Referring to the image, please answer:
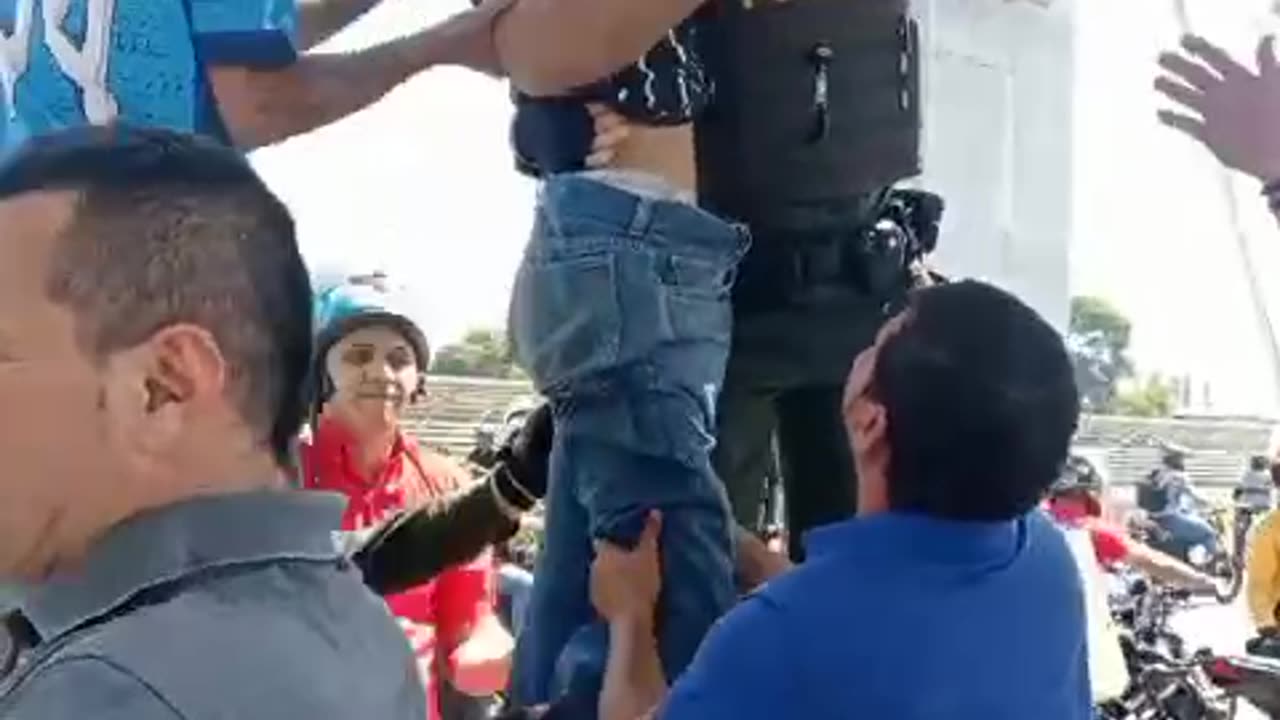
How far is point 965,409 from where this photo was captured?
5.84ft

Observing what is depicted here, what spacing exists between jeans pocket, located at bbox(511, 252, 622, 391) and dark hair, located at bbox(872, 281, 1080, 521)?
0.22 m

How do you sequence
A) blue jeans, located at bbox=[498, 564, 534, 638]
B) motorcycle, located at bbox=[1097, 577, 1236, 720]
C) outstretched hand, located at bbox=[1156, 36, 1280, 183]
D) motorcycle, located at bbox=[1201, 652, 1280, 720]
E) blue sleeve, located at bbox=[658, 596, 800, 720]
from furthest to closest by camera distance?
motorcycle, located at bbox=[1097, 577, 1236, 720] < motorcycle, located at bbox=[1201, 652, 1280, 720] < blue jeans, located at bbox=[498, 564, 534, 638] < outstretched hand, located at bbox=[1156, 36, 1280, 183] < blue sleeve, located at bbox=[658, 596, 800, 720]

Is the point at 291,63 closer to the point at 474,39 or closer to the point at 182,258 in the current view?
the point at 474,39

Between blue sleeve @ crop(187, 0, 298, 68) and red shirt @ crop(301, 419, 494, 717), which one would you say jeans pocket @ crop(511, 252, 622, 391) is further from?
red shirt @ crop(301, 419, 494, 717)

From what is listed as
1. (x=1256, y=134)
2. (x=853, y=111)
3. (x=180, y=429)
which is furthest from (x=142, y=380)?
(x=1256, y=134)

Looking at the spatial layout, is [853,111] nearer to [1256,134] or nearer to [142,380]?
[1256,134]

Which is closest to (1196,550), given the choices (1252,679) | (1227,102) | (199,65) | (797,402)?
(1252,679)

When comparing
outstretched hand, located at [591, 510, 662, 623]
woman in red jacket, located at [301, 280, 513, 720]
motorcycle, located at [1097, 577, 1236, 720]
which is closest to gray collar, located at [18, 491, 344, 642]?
outstretched hand, located at [591, 510, 662, 623]

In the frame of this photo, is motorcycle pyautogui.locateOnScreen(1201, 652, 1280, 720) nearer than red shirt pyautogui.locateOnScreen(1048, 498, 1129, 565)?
Yes

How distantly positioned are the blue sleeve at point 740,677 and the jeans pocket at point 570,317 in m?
0.26

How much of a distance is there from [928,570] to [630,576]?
0.24 metres

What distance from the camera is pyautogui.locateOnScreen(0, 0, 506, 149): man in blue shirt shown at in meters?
1.70

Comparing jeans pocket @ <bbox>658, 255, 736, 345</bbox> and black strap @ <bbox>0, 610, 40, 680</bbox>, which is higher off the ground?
jeans pocket @ <bbox>658, 255, 736, 345</bbox>

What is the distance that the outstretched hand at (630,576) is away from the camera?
5.90 feet
